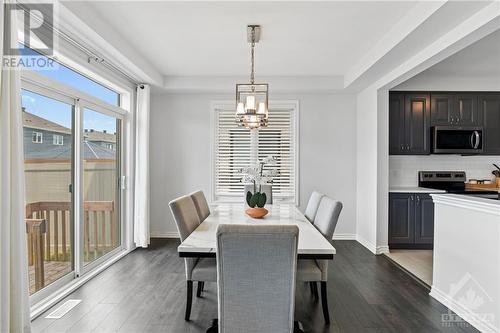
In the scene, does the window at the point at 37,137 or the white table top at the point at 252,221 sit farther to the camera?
the window at the point at 37,137

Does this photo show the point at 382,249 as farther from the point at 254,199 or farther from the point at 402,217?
the point at 254,199

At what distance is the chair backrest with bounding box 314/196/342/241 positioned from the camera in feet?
8.74

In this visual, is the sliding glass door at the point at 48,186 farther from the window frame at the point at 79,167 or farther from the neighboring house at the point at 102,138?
the neighboring house at the point at 102,138

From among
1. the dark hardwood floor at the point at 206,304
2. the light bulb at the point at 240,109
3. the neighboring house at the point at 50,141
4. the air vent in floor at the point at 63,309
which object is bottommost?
the dark hardwood floor at the point at 206,304

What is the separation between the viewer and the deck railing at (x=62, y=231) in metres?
2.85

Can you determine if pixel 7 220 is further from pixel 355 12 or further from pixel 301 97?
pixel 301 97

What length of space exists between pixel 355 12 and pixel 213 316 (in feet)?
10.1

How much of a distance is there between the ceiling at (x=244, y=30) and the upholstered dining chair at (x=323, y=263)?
180 cm

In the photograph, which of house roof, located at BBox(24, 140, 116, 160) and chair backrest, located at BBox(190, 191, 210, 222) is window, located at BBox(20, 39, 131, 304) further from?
chair backrest, located at BBox(190, 191, 210, 222)

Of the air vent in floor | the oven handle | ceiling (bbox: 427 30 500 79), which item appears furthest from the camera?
the oven handle

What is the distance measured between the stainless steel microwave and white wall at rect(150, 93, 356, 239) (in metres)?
1.27

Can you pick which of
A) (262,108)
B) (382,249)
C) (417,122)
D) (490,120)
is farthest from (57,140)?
(490,120)

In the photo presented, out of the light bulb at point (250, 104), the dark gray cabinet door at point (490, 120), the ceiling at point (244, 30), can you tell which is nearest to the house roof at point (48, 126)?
the ceiling at point (244, 30)

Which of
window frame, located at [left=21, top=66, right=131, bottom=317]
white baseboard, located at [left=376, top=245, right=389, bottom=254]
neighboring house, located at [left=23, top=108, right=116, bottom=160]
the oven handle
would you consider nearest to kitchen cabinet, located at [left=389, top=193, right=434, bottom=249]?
white baseboard, located at [left=376, top=245, right=389, bottom=254]
